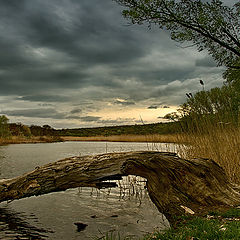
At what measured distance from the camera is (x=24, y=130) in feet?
112

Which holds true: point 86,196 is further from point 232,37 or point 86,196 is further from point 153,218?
point 232,37

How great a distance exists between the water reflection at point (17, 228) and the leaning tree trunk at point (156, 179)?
19.0 inches

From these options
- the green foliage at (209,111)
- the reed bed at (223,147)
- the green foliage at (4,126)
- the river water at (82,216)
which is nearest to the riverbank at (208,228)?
the river water at (82,216)

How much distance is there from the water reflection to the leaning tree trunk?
0.48 metres

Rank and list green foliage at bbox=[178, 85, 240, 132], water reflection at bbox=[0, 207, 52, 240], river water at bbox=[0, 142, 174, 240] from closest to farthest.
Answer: water reflection at bbox=[0, 207, 52, 240] → river water at bbox=[0, 142, 174, 240] → green foliage at bbox=[178, 85, 240, 132]

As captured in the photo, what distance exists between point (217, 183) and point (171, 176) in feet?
3.17

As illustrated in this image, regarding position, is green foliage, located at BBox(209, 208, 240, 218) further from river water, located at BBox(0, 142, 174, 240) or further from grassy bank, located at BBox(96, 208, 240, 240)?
river water, located at BBox(0, 142, 174, 240)

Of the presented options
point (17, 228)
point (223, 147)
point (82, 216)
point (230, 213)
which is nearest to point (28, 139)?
point (82, 216)

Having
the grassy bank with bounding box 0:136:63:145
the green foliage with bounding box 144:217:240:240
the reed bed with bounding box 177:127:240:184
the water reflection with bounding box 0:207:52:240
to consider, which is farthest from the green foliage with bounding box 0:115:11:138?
the green foliage with bounding box 144:217:240:240

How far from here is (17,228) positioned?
4.33 meters

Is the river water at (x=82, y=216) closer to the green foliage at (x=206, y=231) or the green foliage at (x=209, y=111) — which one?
the green foliage at (x=206, y=231)

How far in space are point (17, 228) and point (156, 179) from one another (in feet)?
8.43

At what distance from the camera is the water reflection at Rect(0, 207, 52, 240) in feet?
13.1

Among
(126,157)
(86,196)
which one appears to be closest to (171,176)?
(126,157)
